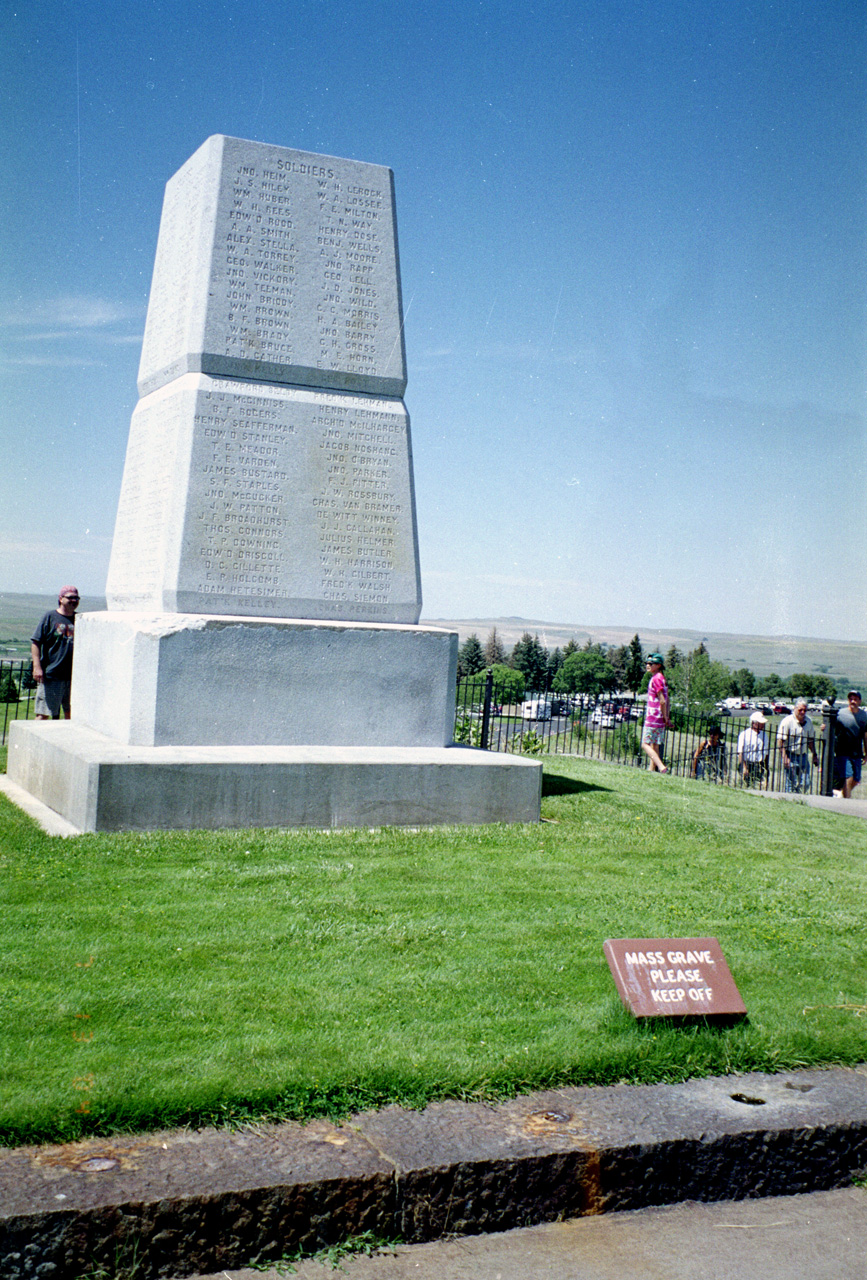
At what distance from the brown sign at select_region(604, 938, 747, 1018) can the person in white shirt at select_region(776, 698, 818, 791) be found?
13.4 m

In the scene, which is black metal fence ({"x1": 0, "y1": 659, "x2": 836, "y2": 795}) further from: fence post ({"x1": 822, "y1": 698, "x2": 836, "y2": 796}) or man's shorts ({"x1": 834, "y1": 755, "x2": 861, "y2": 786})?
man's shorts ({"x1": 834, "y1": 755, "x2": 861, "y2": 786})

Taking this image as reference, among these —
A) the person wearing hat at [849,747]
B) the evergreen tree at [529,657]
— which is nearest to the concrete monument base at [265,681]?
the person wearing hat at [849,747]

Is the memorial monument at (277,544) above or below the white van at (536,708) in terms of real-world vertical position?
above

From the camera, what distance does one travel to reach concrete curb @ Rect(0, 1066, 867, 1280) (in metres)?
2.68

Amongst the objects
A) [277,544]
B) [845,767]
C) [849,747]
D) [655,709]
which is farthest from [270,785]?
[845,767]

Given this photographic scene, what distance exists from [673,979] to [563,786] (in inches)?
218

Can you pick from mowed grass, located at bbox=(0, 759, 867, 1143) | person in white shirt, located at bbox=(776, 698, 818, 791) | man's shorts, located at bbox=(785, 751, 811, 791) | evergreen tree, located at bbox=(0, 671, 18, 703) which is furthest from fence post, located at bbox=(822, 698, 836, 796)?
evergreen tree, located at bbox=(0, 671, 18, 703)

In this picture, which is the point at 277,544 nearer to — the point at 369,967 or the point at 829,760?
the point at 369,967

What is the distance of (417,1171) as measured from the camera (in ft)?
9.77

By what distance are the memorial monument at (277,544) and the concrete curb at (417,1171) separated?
13.2 ft

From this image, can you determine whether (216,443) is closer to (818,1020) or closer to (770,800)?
(818,1020)

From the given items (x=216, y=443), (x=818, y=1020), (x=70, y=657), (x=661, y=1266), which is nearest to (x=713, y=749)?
(x=70, y=657)

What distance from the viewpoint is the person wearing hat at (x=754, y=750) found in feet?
55.9

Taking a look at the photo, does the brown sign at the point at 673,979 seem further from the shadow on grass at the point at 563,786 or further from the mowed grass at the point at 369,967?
the shadow on grass at the point at 563,786
